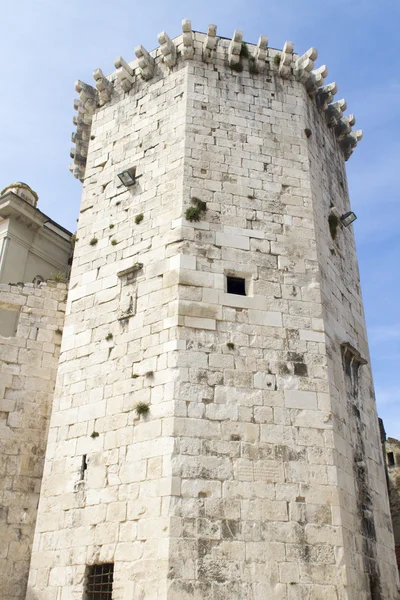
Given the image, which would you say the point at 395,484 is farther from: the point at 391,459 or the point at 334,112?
the point at 334,112

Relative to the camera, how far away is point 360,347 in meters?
10.8

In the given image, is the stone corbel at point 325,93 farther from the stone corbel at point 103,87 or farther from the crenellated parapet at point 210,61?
the stone corbel at point 103,87

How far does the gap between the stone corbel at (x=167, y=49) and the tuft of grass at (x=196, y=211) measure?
10.5ft

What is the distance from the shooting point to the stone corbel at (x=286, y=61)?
445 inches

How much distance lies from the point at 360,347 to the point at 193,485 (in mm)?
4553

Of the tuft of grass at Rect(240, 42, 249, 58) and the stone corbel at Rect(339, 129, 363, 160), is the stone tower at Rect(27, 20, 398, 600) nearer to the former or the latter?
the tuft of grass at Rect(240, 42, 249, 58)

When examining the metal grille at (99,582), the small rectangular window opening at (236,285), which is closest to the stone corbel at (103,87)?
the small rectangular window opening at (236,285)

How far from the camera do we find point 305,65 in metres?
11.4

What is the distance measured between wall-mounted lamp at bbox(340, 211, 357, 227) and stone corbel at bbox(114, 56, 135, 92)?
4.76m

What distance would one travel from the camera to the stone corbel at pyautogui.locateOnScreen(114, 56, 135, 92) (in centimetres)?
1161

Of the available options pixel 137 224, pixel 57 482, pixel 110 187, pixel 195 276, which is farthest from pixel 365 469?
pixel 110 187

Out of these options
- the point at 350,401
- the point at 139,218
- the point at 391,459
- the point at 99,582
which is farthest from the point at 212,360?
the point at 391,459

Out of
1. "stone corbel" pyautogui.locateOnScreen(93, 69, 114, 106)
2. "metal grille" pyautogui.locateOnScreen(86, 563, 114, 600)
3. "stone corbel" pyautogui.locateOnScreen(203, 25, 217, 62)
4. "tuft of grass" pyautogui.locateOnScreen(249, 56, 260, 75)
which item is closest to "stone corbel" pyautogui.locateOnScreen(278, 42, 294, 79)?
"tuft of grass" pyautogui.locateOnScreen(249, 56, 260, 75)

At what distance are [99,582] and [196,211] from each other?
5339mm
